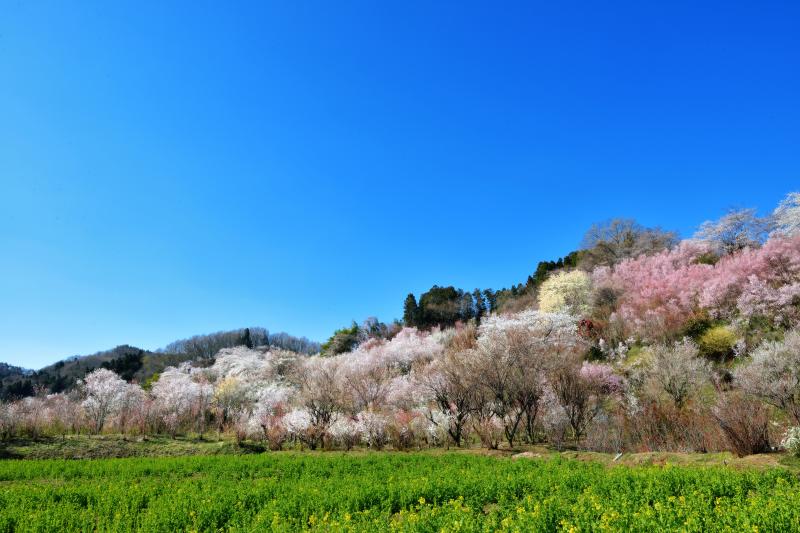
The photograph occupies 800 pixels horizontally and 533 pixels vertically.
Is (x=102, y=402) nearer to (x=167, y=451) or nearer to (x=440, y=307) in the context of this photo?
(x=167, y=451)

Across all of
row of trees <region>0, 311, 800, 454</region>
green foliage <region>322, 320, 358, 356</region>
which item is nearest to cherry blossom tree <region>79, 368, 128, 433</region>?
row of trees <region>0, 311, 800, 454</region>

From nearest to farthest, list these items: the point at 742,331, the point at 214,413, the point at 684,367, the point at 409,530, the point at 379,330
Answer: the point at 409,530 → the point at 684,367 → the point at 742,331 → the point at 214,413 → the point at 379,330

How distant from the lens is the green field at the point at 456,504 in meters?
6.44

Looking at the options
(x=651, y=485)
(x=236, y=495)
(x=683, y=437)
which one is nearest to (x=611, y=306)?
(x=683, y=437)

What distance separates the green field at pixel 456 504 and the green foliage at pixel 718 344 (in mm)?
19958

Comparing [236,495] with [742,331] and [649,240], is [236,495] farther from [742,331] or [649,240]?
[649,240]

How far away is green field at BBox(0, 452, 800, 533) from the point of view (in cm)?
644

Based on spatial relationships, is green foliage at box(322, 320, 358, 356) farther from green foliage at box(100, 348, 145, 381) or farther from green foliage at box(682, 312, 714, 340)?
green foliage at box(682, 312, 714, 340)

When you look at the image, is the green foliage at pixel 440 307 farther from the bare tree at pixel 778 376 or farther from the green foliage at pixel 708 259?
the bare tree at pixel 778 376

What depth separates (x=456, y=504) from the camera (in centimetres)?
775

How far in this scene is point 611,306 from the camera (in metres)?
41.1

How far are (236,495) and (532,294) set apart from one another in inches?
2131

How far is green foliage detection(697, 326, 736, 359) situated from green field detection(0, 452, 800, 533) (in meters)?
20.0

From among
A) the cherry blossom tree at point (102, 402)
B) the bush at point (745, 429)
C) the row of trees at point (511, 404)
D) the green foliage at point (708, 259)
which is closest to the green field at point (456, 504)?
the bush at point (745, 429)
